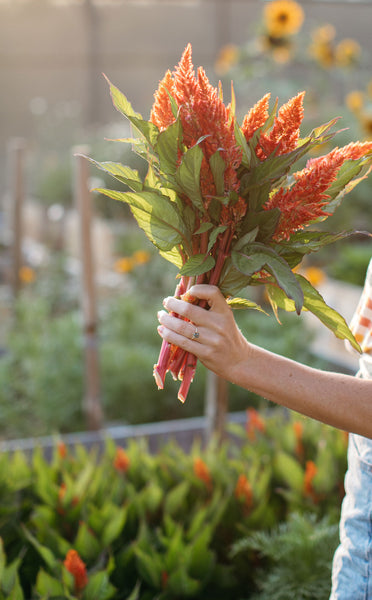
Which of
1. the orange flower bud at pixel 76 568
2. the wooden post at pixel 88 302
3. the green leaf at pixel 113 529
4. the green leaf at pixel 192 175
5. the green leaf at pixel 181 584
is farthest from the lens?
the wooden post at pixel 88 302

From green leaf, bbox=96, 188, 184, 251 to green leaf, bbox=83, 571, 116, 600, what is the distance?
34.4 inches

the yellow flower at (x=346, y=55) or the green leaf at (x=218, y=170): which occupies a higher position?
the yellow flower at (x=346, y=55)

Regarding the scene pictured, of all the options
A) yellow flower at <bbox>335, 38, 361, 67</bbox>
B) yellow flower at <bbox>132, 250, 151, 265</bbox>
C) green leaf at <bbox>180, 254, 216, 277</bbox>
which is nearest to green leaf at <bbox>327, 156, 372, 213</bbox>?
green leaf at <bbox>180, 254, 216, 277</bbox>

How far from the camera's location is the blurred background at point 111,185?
3.42 m

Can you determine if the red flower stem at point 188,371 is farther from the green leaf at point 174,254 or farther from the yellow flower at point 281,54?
the yellow flower at point 281,54

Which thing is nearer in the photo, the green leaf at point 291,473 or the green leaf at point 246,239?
the green leaf at point 246,239

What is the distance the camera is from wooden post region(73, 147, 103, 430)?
299cm

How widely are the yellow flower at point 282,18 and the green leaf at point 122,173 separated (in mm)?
4749

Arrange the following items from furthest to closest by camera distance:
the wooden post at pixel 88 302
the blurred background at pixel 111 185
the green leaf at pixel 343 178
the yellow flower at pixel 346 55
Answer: the yellow flower at pixel 346 55 → the blurred background at pixel 111 185 → the wooden post at pixel 88 302 → the green leaf at pixel 343 178

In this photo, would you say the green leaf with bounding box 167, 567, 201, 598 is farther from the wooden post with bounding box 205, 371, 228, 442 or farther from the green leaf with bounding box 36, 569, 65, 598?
the wooden post with bounding box 205, 371, 228, 442

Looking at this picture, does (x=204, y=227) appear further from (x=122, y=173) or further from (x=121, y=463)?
(x=121, y=463)

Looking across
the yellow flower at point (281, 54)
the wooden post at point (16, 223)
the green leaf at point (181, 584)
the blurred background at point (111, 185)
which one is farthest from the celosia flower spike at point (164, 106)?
the yellow flower at point (281, 54)

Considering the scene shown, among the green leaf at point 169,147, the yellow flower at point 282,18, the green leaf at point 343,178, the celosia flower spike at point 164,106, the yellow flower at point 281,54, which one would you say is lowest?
the green leaf at point 343,178

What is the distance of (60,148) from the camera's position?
29.9ft
